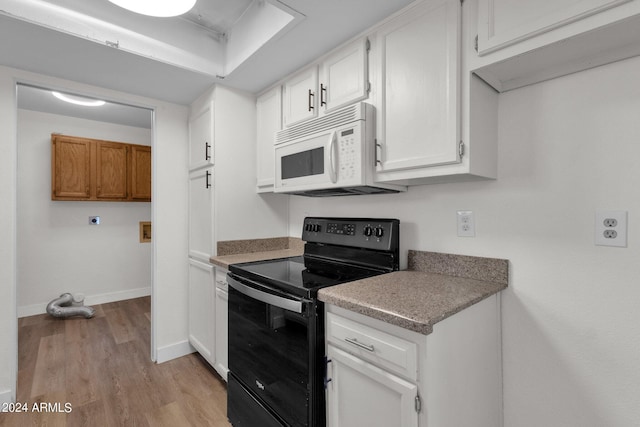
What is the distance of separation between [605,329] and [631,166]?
1.86 ft

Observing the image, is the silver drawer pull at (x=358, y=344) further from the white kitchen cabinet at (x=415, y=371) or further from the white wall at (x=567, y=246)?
the white wall at (x=567, y=246)

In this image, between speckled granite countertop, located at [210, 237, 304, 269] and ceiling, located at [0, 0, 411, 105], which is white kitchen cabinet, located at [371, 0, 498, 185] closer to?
ceiling, located at [0, 0, 411, 105]

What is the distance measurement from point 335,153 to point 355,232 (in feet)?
1.57

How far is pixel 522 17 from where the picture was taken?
998 millimetres

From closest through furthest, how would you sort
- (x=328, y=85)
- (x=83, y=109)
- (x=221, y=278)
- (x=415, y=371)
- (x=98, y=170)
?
1. (x=415, y=371)
2. (x=328, y=85)
3. (x=221, y=278)
4. (x=83, y=109)
5. (x=98, y=170)

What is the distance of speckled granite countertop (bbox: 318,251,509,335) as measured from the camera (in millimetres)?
939

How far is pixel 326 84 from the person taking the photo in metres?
1.73

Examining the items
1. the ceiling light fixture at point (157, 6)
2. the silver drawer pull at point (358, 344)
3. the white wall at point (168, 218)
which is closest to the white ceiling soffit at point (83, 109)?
the white wall at point (168, 218)

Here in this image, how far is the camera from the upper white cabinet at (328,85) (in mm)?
1534

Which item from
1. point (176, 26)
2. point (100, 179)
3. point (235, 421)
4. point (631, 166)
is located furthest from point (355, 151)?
point (100, 179)

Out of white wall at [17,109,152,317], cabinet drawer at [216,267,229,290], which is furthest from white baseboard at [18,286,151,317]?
cabinet drawer at [216,267,229,290]

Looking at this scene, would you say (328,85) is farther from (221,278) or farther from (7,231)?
(7,231)

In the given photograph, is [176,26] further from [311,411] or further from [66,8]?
[311,411]

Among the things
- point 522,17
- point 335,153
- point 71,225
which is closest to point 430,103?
point 522,17
